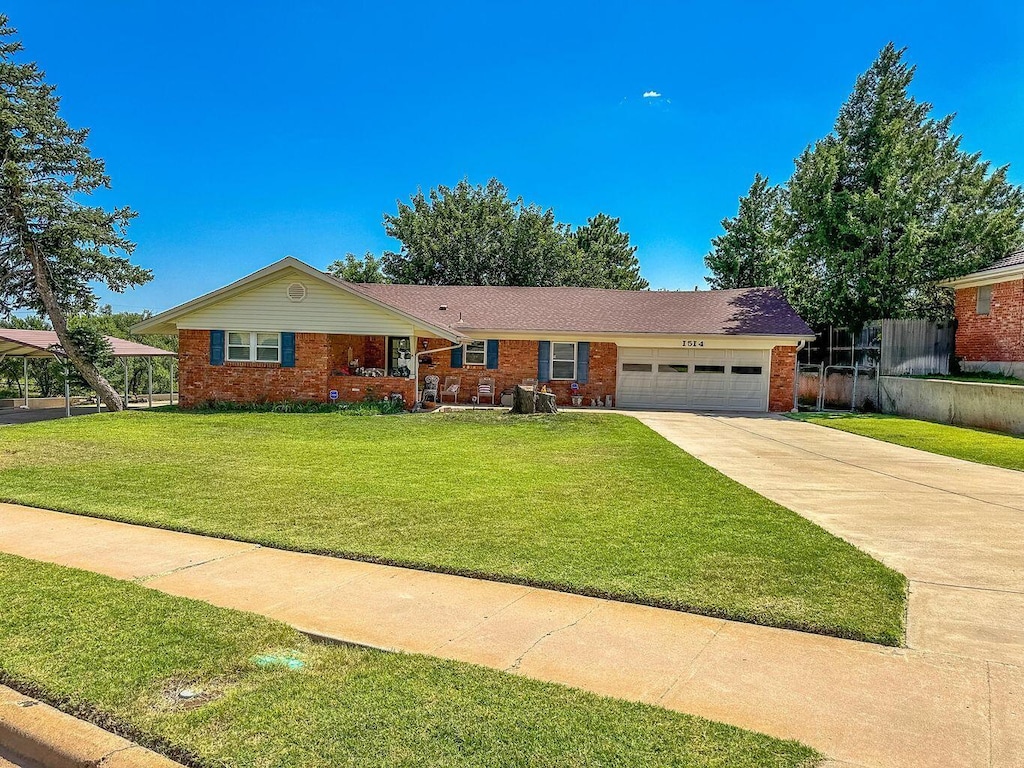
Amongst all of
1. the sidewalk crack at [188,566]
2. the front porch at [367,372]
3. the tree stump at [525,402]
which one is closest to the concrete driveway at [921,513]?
the tree stump at [525,402]

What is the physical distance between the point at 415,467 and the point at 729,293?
19.1m

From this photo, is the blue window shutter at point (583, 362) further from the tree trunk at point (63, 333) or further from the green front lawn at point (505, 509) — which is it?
the tree trunk at point (63, 333)

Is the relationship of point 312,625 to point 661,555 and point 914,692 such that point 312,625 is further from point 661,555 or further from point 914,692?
point 914,692

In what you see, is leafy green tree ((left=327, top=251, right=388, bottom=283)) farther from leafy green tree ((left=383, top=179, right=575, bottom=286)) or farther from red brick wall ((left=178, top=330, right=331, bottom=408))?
red brick wall ((left=178, top=330, right=331, bottom=408))

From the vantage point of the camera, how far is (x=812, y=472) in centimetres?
1024

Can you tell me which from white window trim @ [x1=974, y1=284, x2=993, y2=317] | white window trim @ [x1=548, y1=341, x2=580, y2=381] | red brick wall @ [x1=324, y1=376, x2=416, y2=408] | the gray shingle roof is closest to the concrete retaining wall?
white window trim @ [x1=974, y1=284, x2=993, y2=317]

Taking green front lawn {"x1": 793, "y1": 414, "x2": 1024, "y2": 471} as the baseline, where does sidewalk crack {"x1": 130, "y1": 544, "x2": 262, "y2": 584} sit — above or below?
below

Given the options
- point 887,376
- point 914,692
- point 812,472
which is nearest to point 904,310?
point 887,376

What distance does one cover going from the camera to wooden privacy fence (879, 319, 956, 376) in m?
21.9

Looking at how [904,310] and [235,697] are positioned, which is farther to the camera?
[904,310]

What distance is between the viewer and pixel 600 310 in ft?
78.5

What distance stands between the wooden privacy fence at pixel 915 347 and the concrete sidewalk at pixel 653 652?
20.8 m

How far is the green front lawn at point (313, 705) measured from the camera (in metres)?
2.79

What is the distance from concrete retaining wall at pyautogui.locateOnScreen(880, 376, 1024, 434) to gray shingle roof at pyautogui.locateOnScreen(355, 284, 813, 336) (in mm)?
3526
